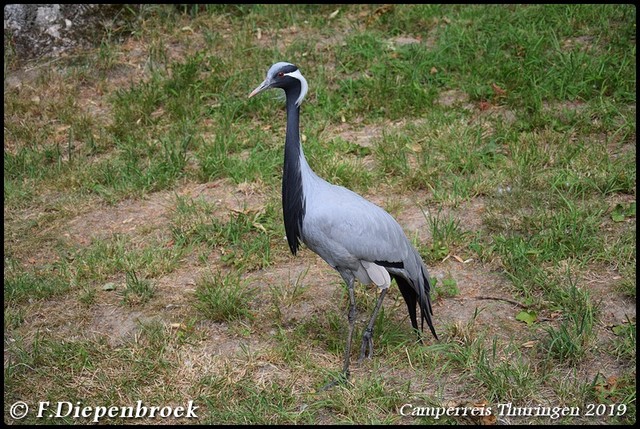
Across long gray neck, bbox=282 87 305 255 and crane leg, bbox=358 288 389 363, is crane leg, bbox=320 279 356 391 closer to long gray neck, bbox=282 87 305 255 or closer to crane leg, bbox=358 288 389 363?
Answer: crane leg, bbox=358 288 389 363

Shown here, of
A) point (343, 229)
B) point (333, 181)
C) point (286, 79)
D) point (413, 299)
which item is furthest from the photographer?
Answer: point (333, 181)

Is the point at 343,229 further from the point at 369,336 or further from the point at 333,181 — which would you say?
the point at 333,181

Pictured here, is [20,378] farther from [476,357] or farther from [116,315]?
[476,357]

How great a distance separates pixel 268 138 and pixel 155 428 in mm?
3102

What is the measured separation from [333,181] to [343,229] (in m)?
1.81

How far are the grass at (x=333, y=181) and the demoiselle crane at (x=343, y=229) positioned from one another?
0.36 m

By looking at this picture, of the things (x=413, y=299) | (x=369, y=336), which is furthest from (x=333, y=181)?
(x=369, y=336)

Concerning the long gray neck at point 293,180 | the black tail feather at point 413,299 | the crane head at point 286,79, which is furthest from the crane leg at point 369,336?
the crane head at point 286,79

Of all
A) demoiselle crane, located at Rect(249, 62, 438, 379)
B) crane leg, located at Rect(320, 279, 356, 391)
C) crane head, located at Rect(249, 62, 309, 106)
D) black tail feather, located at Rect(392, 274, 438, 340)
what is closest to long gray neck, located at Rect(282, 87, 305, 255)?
demoiselle crane, located at Rect(249, 62, 438, 379)

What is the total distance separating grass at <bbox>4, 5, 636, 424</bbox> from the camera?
4082 mm

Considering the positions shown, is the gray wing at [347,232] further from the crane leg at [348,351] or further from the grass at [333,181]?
the grass at [333,181]

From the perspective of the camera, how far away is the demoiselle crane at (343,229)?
4047 millimetres

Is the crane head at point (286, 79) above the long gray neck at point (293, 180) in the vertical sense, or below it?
above

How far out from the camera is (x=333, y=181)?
19.1 feet
